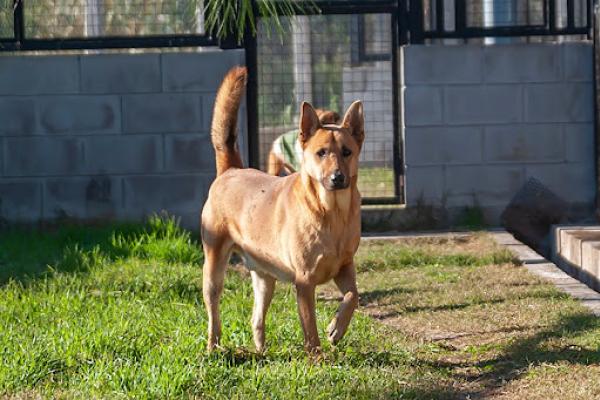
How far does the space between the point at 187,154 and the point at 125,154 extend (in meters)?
0.59

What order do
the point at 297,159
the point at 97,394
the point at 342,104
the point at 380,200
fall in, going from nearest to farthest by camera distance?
the point at 97,394 → the point at 297,159 → the point at 380,200 → the point at 342,104

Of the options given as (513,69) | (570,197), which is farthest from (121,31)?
(570,197)

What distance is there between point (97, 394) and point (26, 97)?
6.70m

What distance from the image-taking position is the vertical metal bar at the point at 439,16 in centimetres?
1127

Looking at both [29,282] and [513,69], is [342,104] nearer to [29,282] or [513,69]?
[513,69]

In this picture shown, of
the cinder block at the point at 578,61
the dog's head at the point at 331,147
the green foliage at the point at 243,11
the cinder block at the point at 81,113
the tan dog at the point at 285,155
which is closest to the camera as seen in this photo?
the dog's head at the point at 331,147

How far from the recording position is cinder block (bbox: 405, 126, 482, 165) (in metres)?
11.3

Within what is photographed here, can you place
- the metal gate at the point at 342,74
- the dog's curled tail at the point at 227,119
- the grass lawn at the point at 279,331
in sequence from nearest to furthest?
1. the grass lawn at the point at 279,331
2. the dog's curled tail at the point at 227,119
3. the metal gate at the point at 342,74

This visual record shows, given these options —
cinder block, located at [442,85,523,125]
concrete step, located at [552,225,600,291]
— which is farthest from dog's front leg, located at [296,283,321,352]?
cinder block, located at [442,85,523,125]

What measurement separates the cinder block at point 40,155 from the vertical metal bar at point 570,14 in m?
4.83

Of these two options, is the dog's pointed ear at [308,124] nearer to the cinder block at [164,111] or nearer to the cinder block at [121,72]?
the cinder block at [164,111]

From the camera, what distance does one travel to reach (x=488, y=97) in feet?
37.2

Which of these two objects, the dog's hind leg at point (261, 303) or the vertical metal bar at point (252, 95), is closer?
the dog's hind leg at point (261, 303)

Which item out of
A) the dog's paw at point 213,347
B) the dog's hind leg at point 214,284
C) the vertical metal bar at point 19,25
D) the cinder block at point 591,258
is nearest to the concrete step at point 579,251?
the cinder block at point 591,258
